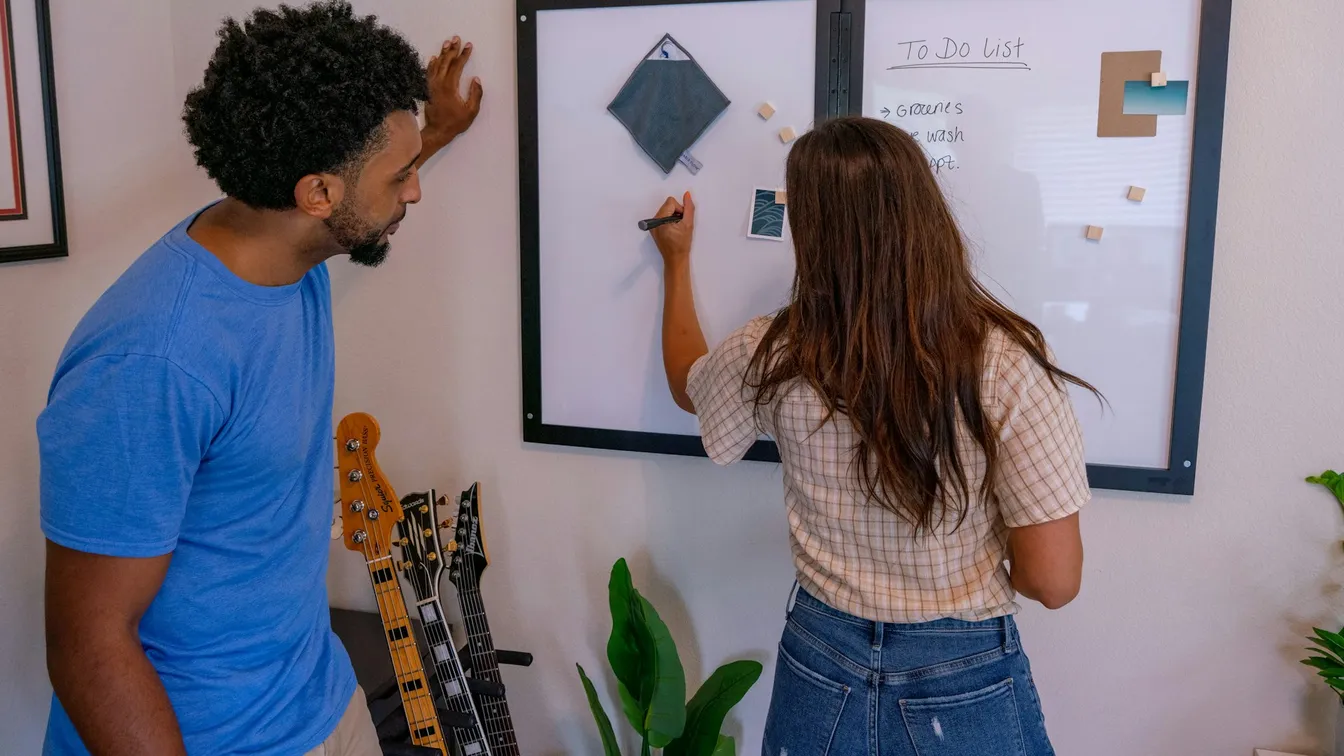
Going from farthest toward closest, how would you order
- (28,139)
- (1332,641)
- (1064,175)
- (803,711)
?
(28,139), (1064,175), (1332,641), (803,711)

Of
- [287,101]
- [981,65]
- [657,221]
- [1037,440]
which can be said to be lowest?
[1037,440]

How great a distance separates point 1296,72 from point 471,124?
1.31m

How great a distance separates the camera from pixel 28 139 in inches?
62.6

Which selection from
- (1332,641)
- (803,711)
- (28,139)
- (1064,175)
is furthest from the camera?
(28,139)

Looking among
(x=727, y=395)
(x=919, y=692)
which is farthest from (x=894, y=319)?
(x=919, y=692)

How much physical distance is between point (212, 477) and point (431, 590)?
65 cm

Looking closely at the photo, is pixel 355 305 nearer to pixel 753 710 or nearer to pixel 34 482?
pixel 34 482

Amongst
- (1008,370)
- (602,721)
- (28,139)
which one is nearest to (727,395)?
(1008,370)

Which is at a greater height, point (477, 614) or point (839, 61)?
point (839, 61)

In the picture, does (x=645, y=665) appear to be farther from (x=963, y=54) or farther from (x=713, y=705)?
(x=963, y=54)

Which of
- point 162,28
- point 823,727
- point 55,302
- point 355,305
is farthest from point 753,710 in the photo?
point 162,28

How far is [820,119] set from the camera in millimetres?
1574

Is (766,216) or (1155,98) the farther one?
(766,216)

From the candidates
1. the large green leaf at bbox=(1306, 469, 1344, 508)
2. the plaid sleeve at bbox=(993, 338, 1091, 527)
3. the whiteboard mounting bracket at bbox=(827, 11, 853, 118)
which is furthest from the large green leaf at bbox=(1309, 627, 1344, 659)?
the whiteboard mounting bracket at bbox=(827, 11, 853, 118)
